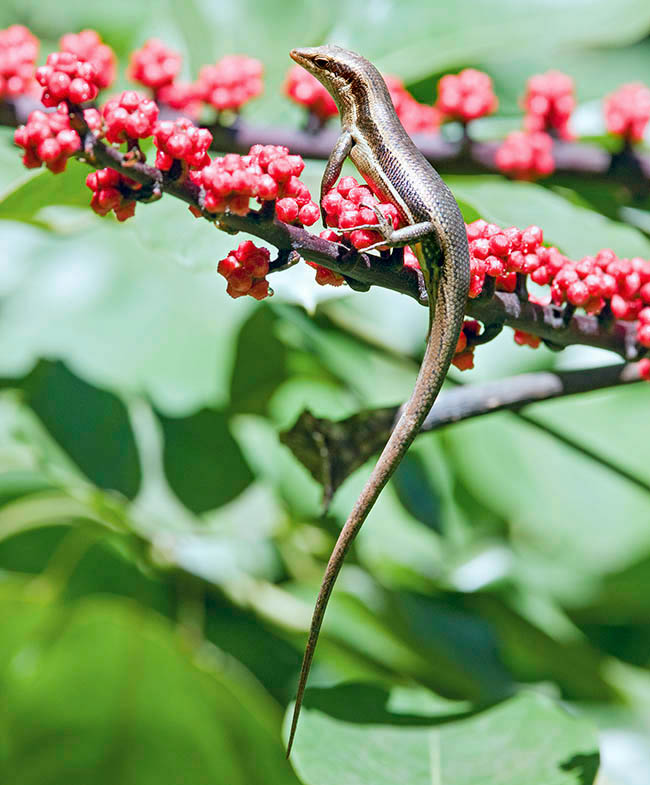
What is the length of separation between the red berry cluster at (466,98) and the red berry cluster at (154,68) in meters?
0.48

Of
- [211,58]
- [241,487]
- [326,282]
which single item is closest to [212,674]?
[241,487]

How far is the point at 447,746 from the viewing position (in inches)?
49.3

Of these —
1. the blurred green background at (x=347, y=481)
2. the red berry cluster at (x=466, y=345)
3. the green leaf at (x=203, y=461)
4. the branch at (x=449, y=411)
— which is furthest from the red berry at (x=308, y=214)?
the green leaf at (x=203, y=461)

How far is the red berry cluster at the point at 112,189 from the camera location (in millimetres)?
909

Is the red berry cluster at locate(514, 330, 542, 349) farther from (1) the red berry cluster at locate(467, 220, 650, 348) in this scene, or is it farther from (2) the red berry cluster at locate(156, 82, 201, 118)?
(2) the red berry cluster at locate(156, 82, 201, 118)

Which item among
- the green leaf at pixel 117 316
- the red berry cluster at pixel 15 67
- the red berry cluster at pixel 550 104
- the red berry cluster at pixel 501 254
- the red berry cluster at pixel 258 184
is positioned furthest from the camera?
the green leaf at pixel 117 316

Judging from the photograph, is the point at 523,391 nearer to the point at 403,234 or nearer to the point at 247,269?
the point at 403,234

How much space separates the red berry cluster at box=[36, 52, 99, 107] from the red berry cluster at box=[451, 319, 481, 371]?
459 mm

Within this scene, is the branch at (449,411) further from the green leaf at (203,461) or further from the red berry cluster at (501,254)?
the green leaf at (203,461)

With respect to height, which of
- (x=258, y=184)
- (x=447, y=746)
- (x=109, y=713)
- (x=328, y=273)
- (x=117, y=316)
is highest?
(x=258, y=184)

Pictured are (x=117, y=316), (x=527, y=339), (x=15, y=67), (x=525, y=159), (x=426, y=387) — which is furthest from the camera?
(x=117, y=316)

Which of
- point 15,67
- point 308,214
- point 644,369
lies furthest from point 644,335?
point 15,67

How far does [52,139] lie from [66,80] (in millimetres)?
65

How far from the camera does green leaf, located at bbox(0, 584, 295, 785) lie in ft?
4.34
